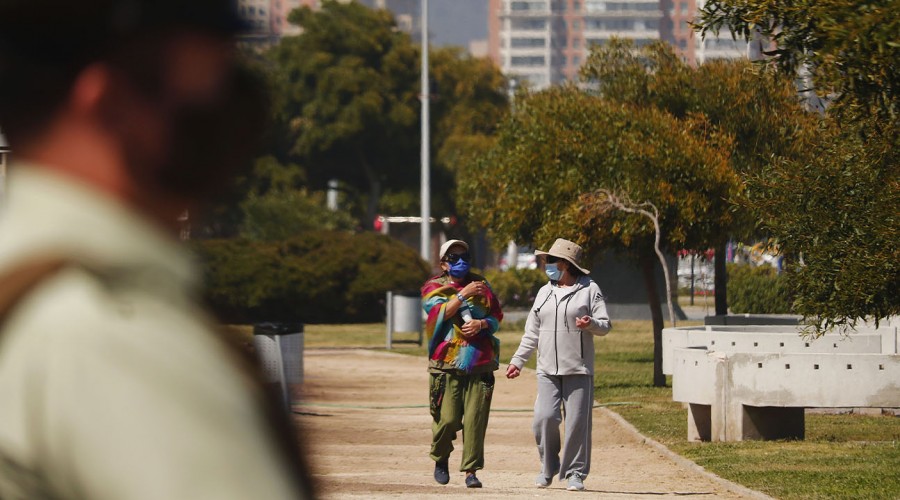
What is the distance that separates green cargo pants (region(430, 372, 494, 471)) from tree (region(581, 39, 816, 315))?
11.7 meters

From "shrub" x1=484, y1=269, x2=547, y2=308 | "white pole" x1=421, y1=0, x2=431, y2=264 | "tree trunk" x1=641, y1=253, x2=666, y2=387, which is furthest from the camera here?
"white pole" x1=421, y1=0, x2=431, y2=264

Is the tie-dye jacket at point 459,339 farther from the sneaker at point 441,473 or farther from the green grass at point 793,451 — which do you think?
the green grass at point 793,451

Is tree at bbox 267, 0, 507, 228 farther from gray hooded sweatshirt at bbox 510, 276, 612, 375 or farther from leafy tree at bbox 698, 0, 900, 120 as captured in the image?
leafy tree at bbox 698, 0, 900, 120

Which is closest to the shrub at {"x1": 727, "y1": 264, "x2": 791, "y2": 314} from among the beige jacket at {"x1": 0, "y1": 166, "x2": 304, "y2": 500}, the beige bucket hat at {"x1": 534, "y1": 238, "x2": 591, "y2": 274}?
the beige bucket hat at {"x1": 534, "y1": 238, "x2": 591, "y2": 274}

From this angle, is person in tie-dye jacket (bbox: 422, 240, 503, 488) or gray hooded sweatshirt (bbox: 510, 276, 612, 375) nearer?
gray hooded sweatshirt (bbox: 510, 276, 612, 375)

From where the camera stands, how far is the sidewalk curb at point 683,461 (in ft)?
36.4

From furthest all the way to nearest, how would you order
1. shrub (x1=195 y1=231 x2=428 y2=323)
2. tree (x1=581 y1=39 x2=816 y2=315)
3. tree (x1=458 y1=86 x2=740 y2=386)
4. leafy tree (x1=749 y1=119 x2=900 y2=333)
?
shrub (x1=195 y1=231 x2=428 y2=323) → tree (x1=581 y1=39 x2=816 y2=315) → tree (x1=458 y1=86 x2=740 y2=386) → leafy tree (x1=749 y1=119 x2=900 y2=333)

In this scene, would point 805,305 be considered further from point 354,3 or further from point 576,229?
point 354,3

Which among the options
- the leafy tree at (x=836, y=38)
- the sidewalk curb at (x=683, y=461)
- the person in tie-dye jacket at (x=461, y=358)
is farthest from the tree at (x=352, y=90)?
the leafy tree at (x=836, y=38)

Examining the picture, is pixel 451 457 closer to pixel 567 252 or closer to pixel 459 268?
pixel 459 268

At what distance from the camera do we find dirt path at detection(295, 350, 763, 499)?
11.5 metres

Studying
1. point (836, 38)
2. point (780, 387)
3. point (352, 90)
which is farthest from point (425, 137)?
point (836, 38)

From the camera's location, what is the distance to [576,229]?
2342cm

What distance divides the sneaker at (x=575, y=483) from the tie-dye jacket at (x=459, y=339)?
0.98 m
